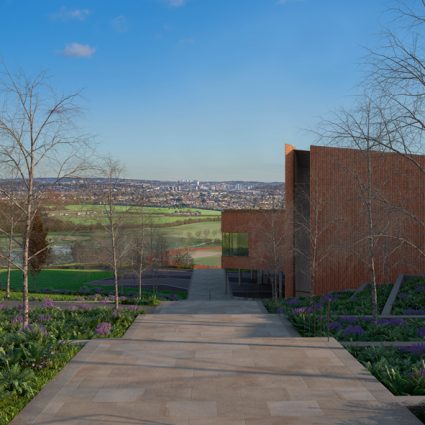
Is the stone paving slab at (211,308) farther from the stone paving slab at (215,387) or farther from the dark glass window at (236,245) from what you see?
the dark glass window at (236,245)

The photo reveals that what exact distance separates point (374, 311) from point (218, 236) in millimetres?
70470

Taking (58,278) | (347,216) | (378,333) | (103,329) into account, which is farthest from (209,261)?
(378,333)

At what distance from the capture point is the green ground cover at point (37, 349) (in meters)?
8.03

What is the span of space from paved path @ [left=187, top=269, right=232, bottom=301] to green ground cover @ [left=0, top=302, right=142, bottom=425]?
2204 centimetres

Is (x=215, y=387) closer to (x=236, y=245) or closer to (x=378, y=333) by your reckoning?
(x=378, y=333)

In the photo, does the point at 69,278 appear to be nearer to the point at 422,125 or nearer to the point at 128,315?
the point at 128,315

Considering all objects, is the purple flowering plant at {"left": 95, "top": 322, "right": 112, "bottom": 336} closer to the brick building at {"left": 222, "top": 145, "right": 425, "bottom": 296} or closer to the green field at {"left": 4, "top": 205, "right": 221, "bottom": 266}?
the brick building at {"left": 222, "top": 145, "right": 425, "bottom": 296}

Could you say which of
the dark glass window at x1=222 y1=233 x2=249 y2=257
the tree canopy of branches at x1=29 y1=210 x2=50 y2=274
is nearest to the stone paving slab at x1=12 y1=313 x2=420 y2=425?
the dark glass window at x1=222 y1=233 x2=249 y2=257

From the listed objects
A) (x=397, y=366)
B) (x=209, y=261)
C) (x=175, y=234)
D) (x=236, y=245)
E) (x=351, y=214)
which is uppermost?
(x=351, y=214)

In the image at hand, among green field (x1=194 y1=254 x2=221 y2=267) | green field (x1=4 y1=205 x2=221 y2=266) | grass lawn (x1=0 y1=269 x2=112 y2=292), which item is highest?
green field (x1=4 y1=205 x2=221 y2=266)

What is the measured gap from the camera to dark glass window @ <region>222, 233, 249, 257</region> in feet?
129

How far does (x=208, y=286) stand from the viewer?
45.4m

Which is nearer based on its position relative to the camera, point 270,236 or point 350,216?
point 350,216

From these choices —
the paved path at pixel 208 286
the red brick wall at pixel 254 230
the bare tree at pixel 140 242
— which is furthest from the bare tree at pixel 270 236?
the bare tree at pixel 140 242
